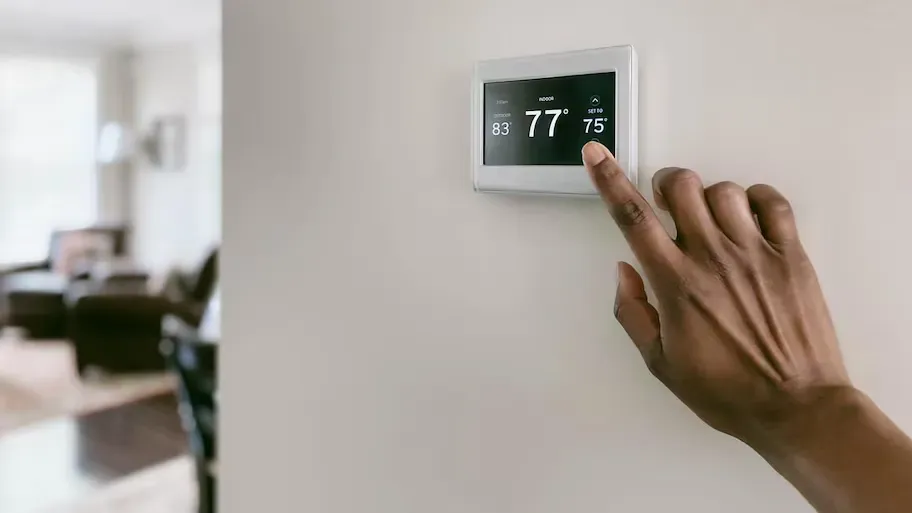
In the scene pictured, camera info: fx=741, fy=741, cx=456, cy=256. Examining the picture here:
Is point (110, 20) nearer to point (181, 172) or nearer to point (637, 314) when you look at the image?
point (181, 172)

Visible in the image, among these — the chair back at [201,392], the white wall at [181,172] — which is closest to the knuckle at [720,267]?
the chair back at [201,392]

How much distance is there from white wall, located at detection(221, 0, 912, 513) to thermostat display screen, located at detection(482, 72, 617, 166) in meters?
0.03

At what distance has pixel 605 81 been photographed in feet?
1.58

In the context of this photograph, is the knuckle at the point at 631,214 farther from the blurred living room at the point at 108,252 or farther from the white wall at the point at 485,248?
the blurred living room at the point at 108,252

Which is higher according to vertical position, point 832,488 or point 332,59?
point 332,59

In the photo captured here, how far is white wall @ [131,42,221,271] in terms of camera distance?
18.7ft

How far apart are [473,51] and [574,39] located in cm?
8

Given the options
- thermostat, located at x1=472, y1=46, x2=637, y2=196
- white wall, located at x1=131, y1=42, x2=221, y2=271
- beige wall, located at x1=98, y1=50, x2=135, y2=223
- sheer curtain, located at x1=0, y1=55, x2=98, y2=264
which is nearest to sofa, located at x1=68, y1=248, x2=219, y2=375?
white wall, located at x1=131, y1=42, x2=221, y2=271

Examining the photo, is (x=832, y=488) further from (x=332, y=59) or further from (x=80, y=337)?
(x=80, y=337)

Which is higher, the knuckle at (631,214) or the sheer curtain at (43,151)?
the sheer curtain at (43,151)

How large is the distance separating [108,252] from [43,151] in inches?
40.6

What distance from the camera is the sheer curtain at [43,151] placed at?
5719mm

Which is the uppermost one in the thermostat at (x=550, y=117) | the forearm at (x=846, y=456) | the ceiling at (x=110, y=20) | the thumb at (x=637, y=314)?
the ceiling at (x=110, y=20)

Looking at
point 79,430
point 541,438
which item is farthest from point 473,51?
point 79,430
